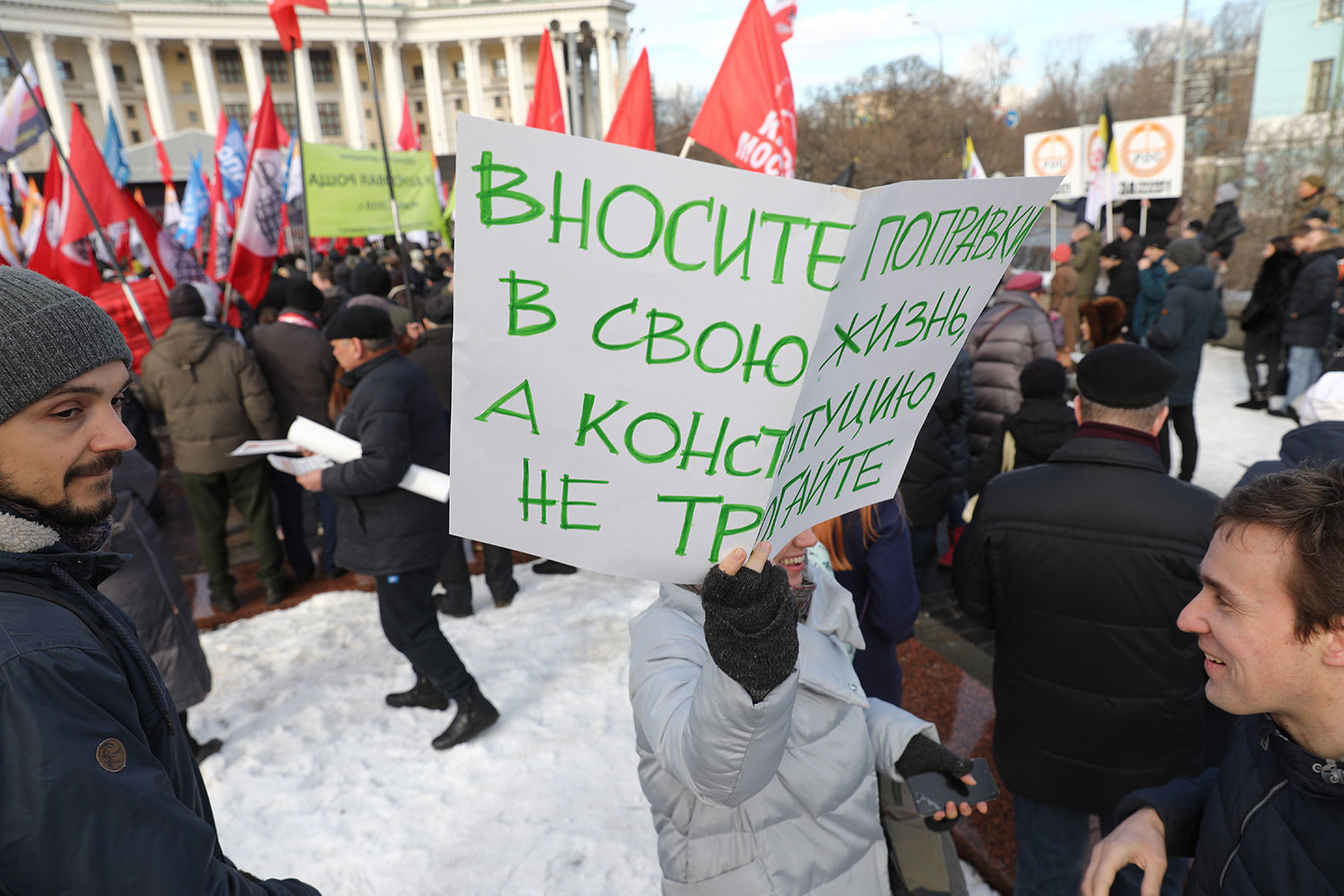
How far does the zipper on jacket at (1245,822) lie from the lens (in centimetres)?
129

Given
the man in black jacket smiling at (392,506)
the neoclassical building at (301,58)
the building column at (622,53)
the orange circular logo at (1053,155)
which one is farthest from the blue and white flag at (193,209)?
the building column at (622,53)

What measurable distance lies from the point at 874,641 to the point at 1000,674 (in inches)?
19.9

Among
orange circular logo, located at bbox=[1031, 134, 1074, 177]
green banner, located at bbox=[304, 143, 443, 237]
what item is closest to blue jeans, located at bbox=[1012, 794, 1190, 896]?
green banner, located at bbox=[304, 143, 443, 237]

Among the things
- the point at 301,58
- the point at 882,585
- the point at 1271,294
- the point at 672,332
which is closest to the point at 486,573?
the point at 882,585

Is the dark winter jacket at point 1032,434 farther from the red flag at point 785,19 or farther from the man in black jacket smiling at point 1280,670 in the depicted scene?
the red flag at point 785,19

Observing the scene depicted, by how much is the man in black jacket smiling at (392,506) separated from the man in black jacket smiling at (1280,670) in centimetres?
304

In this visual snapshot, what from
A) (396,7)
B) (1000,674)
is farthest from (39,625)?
(396,7)

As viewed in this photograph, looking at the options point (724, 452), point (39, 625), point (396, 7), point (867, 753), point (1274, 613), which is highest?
point (396, 7)

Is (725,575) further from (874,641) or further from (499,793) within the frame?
(499,793)

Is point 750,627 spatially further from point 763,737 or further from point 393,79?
point 393,79

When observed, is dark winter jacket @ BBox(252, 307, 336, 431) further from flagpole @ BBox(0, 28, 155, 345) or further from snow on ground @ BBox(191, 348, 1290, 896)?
snow on ground @ BBox(191, 348, 1290, 896)

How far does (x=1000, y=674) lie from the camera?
7.98 feet

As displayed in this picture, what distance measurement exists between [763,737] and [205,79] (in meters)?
73.8

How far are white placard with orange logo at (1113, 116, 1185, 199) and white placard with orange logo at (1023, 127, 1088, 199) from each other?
531 mm
